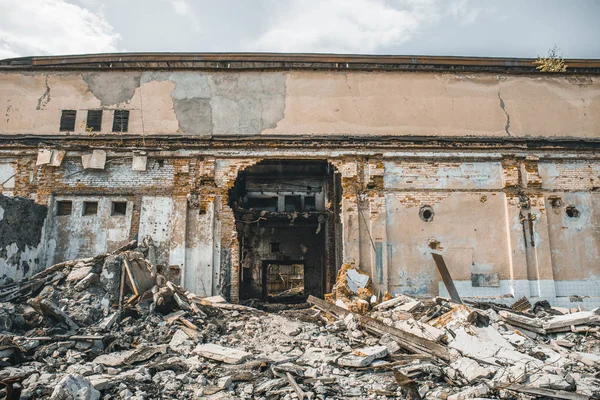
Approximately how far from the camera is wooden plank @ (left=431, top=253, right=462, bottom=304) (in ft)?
37.2

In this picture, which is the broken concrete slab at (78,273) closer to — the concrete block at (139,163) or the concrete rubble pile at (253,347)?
the concrete rubble pile at (253,347)

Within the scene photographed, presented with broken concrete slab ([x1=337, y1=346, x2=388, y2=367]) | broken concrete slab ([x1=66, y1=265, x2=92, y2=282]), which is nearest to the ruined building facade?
broken concrete slab ([x1=66, y1=265, x2=92, y2=282])

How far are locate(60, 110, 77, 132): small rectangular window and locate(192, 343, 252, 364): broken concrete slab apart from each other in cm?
844

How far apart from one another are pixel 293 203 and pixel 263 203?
98 centimetres

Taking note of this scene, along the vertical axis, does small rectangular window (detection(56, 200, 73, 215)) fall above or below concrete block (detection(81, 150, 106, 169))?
below

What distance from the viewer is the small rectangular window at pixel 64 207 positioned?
12047 millimetres

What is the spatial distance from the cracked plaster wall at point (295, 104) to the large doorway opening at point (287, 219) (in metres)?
1.49

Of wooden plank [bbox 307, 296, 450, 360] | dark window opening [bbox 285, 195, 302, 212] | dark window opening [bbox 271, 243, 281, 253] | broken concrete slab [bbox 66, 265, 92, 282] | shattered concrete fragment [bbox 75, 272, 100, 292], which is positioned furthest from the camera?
dark window opening [bbox 271, 243, 281, 253]

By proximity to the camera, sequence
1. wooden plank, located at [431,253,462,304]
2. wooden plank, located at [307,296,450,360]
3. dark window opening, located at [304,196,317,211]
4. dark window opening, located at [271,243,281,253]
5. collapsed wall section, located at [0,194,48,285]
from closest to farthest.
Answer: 1. wooden plank, located at [307,296,450,360]
2. collapsed wall section, located at [0,194,48,285]
3. wooden plank, located at [431,253,462,304]
4. dark window opening, located at [304,196,317,211]
5. dark window opening, located at [271,243,281,253]

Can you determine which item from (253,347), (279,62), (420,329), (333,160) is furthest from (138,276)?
(279,62)

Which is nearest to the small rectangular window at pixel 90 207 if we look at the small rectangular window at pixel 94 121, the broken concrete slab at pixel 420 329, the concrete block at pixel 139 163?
the concrete block at pixel 139 163

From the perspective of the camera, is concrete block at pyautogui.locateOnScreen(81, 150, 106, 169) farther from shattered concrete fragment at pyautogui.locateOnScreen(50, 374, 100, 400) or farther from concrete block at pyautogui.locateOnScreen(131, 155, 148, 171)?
shattered concrete fragment at pyautogui.locateOnScreen(50, 374, 100, 400)

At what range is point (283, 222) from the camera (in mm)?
15367

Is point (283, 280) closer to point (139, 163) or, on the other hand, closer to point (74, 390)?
point (139, 163)
